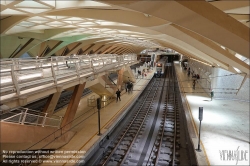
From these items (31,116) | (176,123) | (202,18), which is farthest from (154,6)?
(176,123)

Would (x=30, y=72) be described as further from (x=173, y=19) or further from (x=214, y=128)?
(x=214, y=128)

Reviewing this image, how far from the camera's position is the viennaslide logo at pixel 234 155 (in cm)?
714

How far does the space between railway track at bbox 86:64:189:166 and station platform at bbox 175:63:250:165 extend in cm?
129

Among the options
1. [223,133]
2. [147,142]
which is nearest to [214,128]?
[223,133]

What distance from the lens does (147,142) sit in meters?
11.0

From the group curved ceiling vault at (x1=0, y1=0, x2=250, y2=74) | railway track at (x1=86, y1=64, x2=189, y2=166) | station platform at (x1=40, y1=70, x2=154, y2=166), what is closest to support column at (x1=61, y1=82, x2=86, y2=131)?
station platform at (x1=40, y1=70, x2=154, y2=166)

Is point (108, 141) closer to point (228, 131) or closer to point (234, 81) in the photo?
point (228, 131)

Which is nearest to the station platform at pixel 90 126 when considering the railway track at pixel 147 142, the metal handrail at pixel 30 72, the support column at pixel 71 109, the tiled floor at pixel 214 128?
the tiled floor at pixel 214 128

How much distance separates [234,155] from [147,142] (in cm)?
465

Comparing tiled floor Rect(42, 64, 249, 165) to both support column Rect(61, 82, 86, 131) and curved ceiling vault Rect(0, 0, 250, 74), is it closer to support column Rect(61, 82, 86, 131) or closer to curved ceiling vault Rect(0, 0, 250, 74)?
support column Rect(61, 82, 86, 131)

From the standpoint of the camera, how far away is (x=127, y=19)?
886 centimetres

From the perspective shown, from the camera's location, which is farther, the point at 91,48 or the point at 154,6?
the point at 91,48

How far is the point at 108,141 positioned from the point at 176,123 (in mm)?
5338

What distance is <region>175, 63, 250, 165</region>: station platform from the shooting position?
7.24 m
